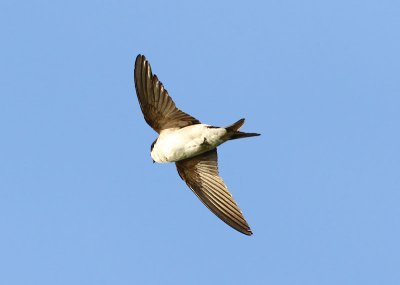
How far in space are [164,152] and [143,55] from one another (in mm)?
919

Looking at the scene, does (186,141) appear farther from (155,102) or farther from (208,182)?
(208,182)

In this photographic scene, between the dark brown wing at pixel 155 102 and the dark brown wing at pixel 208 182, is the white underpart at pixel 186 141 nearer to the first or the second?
the dark brown wing at pixel 155 102

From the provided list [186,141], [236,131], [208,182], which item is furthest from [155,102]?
[208,182]

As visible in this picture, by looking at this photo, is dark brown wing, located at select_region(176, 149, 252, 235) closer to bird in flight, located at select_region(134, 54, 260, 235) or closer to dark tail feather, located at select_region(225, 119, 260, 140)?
bird in flight, located at select_region(134, 54, 260, 235)

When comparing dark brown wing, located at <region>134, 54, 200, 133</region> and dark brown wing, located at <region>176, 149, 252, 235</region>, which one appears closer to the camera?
dark brown wing, located at <region>134, 54, 200, 133</region>

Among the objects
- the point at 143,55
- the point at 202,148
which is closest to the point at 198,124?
the point at 202,148

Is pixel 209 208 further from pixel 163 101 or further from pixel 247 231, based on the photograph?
pixel 163 101

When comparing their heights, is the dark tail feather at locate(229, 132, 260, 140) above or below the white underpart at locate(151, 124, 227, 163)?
below

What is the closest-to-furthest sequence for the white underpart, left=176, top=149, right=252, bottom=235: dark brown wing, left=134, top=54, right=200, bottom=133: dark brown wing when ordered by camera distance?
the white underpart
left=134, top=54, right=200, bottom=133: dark brown wing
left=176, top=149, right=252, bottom=235: dark brown wing

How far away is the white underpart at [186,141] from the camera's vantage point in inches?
356

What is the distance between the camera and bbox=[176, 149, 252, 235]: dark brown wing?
30.9 feet

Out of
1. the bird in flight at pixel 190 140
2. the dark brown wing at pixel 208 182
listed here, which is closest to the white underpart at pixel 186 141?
the bird in flight at pixel 190 140

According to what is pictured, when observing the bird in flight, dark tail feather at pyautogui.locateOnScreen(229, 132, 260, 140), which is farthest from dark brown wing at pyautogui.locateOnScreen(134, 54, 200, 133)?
dark tail feather at pyautogui.locateOnScreen(229, 132, 260, 140)

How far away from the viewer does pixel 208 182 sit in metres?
9.59
